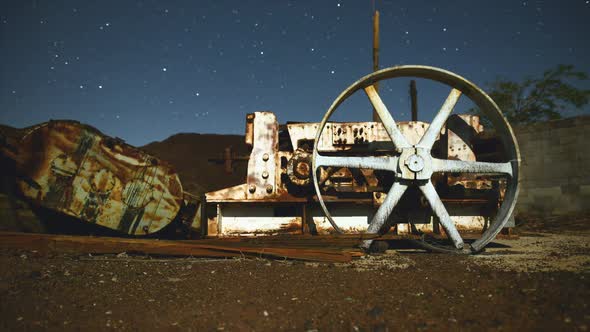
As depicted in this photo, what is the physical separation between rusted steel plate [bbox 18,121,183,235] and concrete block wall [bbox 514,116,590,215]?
1012cm

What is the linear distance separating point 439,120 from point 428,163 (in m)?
0.59

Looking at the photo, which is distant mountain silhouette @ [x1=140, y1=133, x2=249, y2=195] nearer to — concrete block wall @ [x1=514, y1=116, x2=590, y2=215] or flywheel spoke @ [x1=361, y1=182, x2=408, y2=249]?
concrete block wall @ [x1=514, y1=116, x2=590, y2=215]

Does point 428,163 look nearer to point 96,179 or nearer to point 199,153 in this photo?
point 96,179

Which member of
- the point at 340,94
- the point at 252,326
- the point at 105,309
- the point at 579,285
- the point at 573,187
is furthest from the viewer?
the point at 573,187

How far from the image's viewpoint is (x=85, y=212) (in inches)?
165

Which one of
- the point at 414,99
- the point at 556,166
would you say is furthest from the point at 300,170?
the point at 414,99

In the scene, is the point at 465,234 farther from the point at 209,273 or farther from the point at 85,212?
the point at 85,212

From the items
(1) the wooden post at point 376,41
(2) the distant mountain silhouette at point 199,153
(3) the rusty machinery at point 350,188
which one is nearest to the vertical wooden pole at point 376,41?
(1) the wooden post at point 376,41

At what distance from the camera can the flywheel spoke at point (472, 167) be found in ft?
13.1

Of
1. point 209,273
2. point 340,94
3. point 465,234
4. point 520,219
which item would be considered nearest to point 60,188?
point 209,273

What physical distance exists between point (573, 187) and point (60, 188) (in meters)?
11.7

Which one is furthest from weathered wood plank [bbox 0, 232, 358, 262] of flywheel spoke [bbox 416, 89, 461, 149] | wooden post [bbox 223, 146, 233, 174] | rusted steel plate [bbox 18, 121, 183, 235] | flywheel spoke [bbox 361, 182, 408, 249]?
wooden post [bbox 223, 146, 233, 174]

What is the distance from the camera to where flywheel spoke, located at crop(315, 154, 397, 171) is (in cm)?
399

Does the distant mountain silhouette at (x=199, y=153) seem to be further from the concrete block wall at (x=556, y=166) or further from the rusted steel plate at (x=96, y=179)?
the rusted steel plate at (x=96, y=179)
